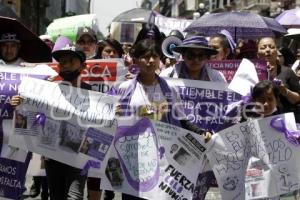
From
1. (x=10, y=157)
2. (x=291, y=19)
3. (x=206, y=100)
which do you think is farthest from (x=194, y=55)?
(x=291, y=19)

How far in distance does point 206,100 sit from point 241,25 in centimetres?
360

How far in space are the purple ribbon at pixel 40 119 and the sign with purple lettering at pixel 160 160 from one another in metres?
0.75

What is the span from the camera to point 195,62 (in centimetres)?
536

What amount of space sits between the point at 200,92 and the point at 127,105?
29.9 inches

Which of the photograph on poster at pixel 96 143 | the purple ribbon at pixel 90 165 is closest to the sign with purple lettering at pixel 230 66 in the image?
the photograph on poster at pixel 96 143

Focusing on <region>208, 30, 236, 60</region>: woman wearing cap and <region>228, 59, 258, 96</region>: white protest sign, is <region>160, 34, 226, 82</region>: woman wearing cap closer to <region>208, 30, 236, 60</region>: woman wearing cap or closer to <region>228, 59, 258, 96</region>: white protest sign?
<region>228, 59, 258, 96</region>: white protest sign

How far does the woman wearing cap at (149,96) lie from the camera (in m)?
4.98

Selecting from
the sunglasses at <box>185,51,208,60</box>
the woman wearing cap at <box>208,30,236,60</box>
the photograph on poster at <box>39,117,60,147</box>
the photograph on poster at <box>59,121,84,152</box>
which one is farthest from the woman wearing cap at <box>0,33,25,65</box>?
the woman wearing cap at <box>208,30,236,60</box>

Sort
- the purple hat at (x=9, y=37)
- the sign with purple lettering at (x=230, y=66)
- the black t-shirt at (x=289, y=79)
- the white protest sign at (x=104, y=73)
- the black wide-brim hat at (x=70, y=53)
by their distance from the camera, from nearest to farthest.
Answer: the black wide-brim hat at (x=70, y=53) < the purple hat at (x=9, y=37) < the sign with purple lettering at (x=230, y=66) < the black t-shirt at (x=289, y=79) < the white protest sign at (x=104, y=73)

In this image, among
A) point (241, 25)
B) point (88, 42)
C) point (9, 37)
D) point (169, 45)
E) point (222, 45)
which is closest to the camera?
point (9, 37)

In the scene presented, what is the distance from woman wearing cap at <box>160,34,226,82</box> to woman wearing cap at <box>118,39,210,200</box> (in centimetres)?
36

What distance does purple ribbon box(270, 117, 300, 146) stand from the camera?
497 centimetres

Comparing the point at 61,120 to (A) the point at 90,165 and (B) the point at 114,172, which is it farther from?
(B) the point at 114,172

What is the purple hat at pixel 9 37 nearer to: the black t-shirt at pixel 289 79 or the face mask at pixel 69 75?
the face mask at pixel 69 75
